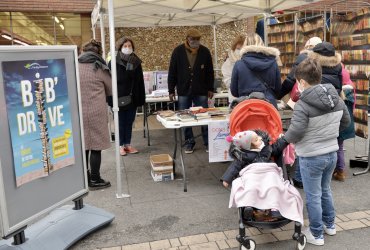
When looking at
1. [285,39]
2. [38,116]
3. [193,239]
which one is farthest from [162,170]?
[285,39]

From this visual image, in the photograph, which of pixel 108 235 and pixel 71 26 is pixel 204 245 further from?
pixel 71 26

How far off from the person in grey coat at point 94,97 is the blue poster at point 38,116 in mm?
1032

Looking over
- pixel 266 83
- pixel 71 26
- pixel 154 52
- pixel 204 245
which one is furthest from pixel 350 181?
pixel 71 26

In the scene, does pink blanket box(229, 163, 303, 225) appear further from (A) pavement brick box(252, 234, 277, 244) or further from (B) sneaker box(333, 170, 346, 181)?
(B) sneaker box(333, 170, 346, 181)

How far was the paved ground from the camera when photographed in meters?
3.34

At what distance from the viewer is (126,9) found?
244 inches

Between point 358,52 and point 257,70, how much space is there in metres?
2.22

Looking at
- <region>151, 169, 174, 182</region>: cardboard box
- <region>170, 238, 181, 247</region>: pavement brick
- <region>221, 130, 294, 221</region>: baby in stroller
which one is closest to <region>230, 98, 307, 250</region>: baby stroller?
<region>221, 130, 294, 221</region>: baby in stroller

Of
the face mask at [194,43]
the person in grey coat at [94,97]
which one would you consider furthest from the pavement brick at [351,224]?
the face mask at [194,43]

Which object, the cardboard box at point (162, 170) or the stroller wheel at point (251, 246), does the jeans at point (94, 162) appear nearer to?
the cardboard box at point (162, 170)

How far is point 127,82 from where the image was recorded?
19.6 feet

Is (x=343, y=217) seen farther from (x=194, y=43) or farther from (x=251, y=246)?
(x=194, y=43)

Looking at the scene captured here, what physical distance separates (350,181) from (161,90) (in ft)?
12.9

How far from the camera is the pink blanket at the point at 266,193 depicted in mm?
2979
